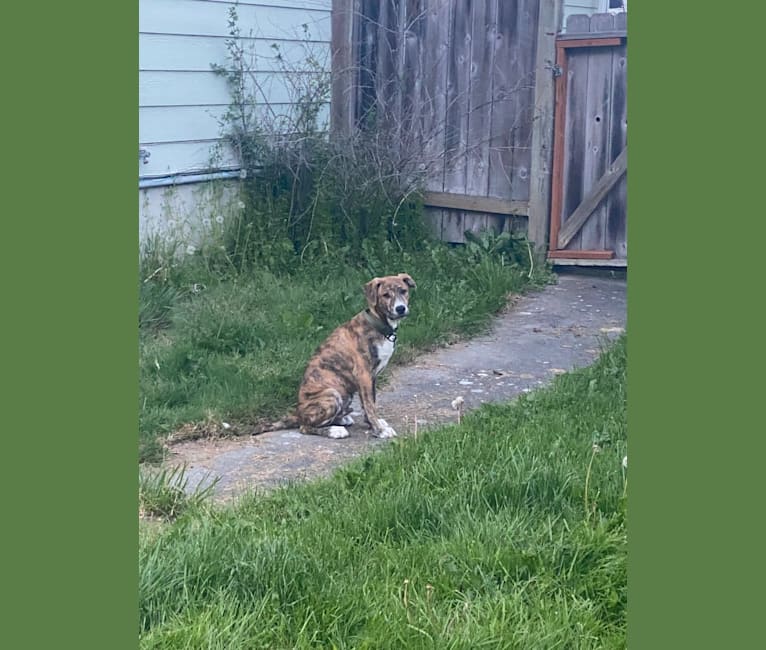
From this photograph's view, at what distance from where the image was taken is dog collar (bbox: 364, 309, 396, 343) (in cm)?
489

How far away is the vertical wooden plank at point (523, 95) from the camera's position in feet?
17.0

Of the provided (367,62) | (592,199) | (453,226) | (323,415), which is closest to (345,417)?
(323,415)

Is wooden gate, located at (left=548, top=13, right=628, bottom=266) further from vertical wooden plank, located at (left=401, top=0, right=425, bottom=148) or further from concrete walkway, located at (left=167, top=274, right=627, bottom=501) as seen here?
vertical wooden plank, located at (left=401, top=0, right=425, bottom=148)

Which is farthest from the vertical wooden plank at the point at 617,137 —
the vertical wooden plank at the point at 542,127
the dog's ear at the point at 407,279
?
the dog's ear at the point at 407,279

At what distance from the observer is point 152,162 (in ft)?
13.6

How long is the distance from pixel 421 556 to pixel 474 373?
147cm

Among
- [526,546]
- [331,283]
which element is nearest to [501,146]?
[331,283]

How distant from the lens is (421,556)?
11.7ft

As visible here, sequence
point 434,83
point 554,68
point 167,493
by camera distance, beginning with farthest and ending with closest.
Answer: point 554,68 → point 434,83 → point 167,493

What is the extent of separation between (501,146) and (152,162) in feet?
6.57

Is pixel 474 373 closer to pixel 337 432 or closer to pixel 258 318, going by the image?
pixel 337 432

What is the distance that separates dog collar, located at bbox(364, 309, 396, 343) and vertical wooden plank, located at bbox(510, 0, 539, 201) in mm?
1047

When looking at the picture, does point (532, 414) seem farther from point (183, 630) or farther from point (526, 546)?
point (183, 630)

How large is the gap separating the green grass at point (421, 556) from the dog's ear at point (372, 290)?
0.74 meters
